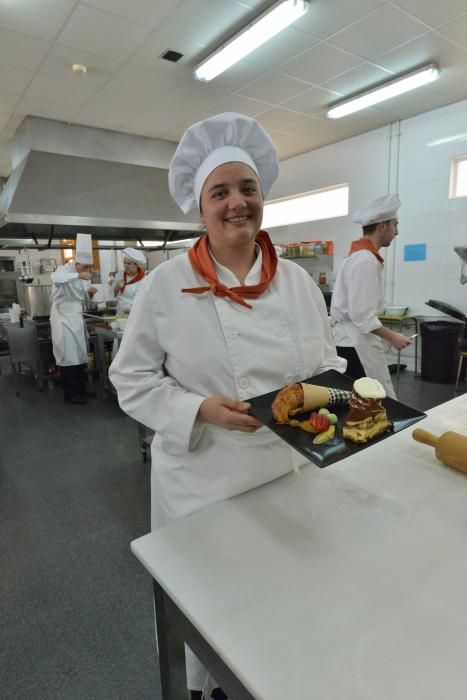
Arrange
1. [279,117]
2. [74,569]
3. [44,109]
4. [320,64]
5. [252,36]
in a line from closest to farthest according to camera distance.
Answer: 1. [74,569]
2. [252,36]
3. [320,64]
4. [44,109]
5. [279,117]

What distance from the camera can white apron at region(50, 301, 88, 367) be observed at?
4062 millimetres

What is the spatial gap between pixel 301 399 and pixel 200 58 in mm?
3270

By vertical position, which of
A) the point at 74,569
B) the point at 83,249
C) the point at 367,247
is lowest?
the point at 74,569

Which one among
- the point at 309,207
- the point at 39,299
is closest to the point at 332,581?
the point at 39,299

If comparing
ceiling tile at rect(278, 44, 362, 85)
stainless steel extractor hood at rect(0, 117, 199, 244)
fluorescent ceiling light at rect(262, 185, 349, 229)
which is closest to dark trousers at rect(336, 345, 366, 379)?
ceiling tile at rect(278, 44, 362, 85)

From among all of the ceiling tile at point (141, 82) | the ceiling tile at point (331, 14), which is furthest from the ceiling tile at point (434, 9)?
the ceiling tile at point (141, 82)

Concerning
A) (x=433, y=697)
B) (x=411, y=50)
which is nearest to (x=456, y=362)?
(x=411, y=50)

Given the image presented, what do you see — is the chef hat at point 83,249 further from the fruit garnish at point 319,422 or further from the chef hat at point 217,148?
the fruit garnish at point 319,422

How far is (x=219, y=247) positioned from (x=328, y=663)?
0.80m

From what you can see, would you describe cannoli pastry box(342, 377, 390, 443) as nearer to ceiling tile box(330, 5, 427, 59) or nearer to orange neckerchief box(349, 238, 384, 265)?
orange neckerchief box(349, 238, 384, 265)

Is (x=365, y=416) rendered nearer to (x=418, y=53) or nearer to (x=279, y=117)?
(x=418, y=53)

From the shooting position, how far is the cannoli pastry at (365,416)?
83cm

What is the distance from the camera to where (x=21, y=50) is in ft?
9.73

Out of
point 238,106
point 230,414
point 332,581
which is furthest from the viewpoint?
point 238,106
